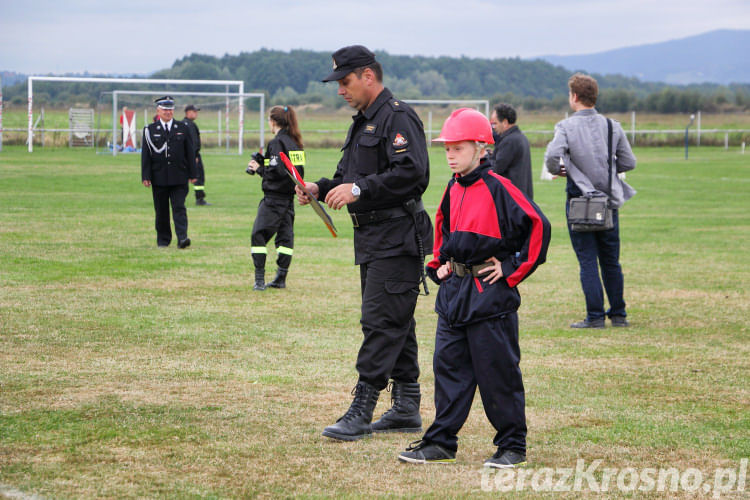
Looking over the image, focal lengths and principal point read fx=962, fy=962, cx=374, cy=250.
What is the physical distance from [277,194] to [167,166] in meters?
3.65

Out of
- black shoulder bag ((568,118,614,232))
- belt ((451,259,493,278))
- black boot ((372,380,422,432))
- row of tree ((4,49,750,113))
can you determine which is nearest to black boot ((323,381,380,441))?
black boot ((372,380,422,432))

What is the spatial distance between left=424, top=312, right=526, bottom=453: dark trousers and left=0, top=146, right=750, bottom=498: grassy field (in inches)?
8.2

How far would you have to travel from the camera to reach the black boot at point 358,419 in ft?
18.2

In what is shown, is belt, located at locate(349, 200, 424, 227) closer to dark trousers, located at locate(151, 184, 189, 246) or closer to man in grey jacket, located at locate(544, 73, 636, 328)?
man in grey jacket, located at locate(544, 73, 636, 328)

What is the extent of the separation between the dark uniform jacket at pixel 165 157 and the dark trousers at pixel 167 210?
14 cm

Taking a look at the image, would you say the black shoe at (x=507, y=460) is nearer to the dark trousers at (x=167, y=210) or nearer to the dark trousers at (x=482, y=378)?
the dark trousers at (x=482, y=378)

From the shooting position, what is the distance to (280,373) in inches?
286

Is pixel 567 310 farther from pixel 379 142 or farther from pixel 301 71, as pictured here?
pixel 301 71

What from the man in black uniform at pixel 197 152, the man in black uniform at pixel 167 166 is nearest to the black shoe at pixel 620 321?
the man in black uniform at pixel 167 166

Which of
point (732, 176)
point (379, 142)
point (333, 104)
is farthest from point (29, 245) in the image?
point (333, 104)

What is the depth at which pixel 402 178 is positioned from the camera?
18.4 ft

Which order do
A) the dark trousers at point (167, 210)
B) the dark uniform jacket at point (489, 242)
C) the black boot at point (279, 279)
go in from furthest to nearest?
the dark trousers at point (167, 210) < the black boot at point (279, 279) < the dark uniform jacket at point (489, 242)

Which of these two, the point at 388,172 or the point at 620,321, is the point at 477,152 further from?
the point at 620,321

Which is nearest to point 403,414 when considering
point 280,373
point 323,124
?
point 280,373
